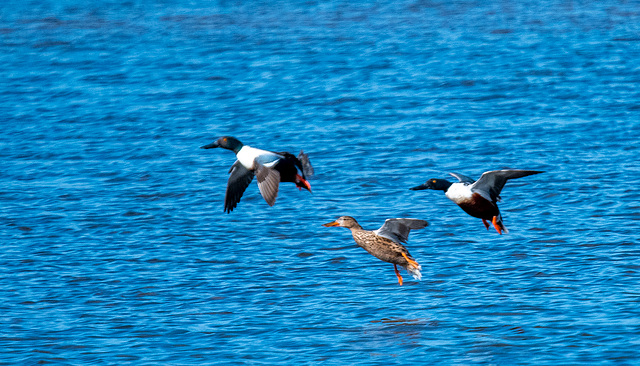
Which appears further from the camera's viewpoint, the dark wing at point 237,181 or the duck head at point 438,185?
the dark wing at point 237,181

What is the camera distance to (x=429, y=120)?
70.2ft

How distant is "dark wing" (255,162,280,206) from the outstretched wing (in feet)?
4.33

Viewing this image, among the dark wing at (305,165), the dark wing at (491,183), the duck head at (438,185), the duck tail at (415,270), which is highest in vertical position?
the dark wing at (305,165)

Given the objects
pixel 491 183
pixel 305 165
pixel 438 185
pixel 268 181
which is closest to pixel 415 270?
pixel 438 185


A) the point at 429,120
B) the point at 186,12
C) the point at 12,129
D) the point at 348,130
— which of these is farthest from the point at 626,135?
the point at 186,12

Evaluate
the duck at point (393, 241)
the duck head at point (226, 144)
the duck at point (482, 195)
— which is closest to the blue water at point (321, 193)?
the duck at point (393, 241)

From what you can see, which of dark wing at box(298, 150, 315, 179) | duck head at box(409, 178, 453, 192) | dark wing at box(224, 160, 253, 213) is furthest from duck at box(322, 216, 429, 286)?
dark wing at box(224, 160, 253, 213)

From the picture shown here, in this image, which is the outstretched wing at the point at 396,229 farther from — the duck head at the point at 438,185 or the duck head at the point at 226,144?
the duck head at the point at 226,144

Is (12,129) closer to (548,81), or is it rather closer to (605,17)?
(548,81)

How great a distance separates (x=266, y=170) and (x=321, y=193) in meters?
5.10

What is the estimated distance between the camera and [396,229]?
12070mm

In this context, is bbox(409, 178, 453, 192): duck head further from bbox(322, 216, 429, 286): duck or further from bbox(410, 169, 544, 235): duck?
bbox(322, 216, 429, 286): duck

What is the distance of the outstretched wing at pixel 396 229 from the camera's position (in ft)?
38.9

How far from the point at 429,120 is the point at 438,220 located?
6361 millimetres
